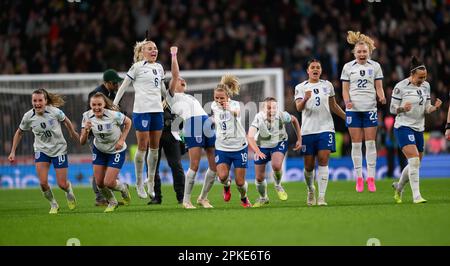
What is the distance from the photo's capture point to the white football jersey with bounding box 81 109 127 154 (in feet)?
46.0

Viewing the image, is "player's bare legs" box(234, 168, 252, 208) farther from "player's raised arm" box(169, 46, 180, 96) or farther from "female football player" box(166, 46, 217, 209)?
"player's raised arm" box(169, 46, 180, 96)

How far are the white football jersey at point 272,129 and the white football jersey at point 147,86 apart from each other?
1.66 metres

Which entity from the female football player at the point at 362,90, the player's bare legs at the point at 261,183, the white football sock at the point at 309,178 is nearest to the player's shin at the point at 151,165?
the player's bare legs at the point at 261,183

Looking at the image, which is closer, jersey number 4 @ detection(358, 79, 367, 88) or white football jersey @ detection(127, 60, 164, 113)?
white football jersey @ detection(127, 60, 164, 113)

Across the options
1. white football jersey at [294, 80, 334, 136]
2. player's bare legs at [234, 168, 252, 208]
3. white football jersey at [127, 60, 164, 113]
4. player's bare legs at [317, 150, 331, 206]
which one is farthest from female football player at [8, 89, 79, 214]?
player's bare legs at [317, 150, 331, 206]

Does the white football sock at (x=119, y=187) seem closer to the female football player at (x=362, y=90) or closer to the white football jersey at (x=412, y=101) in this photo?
A: the female football player at (x=362, y=90)

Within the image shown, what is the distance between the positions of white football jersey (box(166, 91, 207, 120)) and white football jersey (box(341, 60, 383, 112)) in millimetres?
2791

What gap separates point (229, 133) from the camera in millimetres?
13914

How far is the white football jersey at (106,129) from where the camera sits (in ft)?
46.0

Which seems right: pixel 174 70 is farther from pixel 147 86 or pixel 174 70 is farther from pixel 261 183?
pixel 261 183

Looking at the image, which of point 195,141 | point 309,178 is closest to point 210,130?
point 195,141

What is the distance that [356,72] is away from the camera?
51.5 ft
